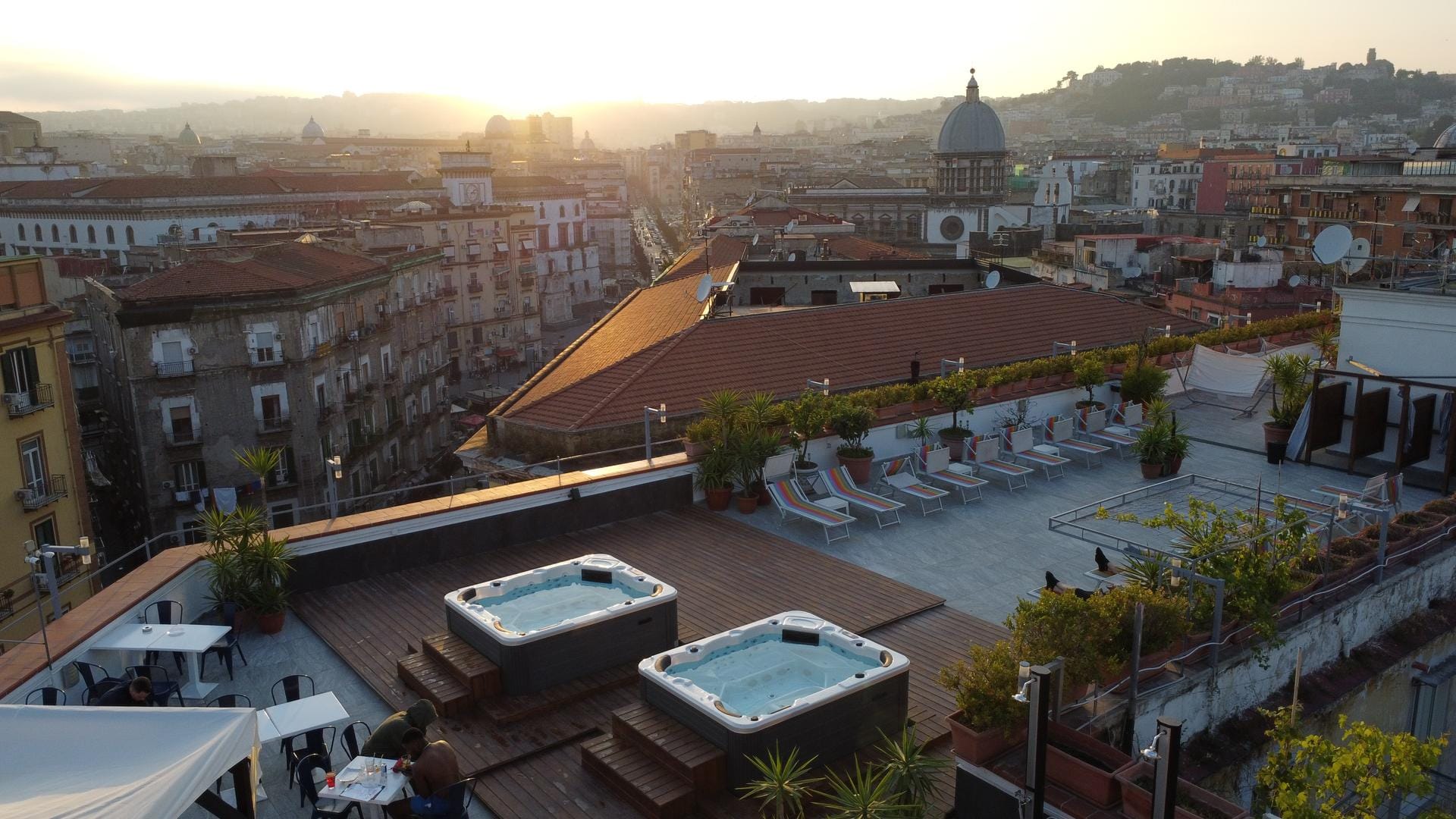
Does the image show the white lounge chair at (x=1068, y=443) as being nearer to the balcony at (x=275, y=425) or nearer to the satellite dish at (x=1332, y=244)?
the satellite dish at (x=1332, y=244)

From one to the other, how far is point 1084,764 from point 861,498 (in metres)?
7.62

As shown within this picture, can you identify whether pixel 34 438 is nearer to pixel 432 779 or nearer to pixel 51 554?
pixel 51 554

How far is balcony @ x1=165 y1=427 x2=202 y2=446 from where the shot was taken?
3241 cm

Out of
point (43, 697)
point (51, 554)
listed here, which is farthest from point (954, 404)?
point (43, 697)

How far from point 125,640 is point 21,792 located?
12.5 ft

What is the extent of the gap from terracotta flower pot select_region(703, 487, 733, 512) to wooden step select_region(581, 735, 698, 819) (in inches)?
249

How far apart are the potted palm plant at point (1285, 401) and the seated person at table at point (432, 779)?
14.5m

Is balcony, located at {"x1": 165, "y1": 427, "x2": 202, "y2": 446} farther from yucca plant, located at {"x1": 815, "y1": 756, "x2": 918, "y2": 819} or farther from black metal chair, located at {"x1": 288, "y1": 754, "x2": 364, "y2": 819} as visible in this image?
yucca plant, located at {"x1": 815, "y1": 756, "x2": 918, "y2": 819}

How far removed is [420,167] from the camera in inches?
5438

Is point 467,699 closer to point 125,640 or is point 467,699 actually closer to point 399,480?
point 125,640

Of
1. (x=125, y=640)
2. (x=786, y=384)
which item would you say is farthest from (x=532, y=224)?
(x=125, y=640)

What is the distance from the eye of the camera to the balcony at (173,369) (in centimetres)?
3181

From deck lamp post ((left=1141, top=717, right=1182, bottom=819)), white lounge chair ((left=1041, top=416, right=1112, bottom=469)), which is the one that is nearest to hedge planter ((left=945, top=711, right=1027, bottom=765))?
deck lamp post ((left=1141, top=717, right=1182, bottom=819))

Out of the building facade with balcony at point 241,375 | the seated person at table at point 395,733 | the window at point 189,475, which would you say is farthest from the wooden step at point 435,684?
the window at point 189,475
